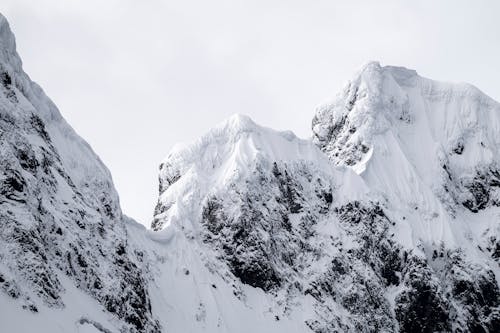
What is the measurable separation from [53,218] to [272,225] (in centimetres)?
3842

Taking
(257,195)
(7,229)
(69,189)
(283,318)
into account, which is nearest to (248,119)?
(257,195)

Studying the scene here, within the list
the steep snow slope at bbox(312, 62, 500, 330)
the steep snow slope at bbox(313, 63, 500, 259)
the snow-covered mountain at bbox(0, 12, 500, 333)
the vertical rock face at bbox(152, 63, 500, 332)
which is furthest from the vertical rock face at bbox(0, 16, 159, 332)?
the steep snow slope at bbox(313, 63, 500, 259)

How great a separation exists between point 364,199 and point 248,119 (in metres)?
23.3

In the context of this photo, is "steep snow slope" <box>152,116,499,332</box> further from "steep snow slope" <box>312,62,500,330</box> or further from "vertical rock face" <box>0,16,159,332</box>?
"vertical rock face" <box>0,16,159,332</box>

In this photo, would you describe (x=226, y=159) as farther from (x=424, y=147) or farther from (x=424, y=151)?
(x=424, y=147)

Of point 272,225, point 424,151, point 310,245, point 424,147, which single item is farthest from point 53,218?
point 424,147

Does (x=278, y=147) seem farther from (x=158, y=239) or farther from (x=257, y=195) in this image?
(x=158, y=239)

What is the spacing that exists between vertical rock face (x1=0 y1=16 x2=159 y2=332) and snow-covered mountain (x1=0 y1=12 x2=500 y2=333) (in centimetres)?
17

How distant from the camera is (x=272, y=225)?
96.8m

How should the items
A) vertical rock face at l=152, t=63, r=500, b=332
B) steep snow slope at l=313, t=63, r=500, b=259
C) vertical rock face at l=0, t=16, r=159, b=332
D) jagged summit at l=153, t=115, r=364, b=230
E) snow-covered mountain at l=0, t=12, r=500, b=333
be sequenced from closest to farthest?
vertical rock face at l=0, t=16, r=159, b=332, snow-covered mountain at l=0, t=12, r=500, b=333, vertical rock face at l=152, t=63, r=500, b=332, jagged summit at l=153, t=115, r=364, b=230, steep snow slope at l=313, t=63, r=500, b=259

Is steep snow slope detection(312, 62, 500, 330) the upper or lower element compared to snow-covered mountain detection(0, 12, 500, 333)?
upper

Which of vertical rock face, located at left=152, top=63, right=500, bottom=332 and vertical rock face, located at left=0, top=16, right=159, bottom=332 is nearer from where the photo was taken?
vertical rock face, located at left=0, top=16, right=159, bottom=332

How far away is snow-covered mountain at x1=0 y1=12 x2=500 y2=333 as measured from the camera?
65312 millimetres

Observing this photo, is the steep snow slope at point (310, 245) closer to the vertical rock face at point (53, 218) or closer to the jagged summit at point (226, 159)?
the jagged summit at point (226, 159)
